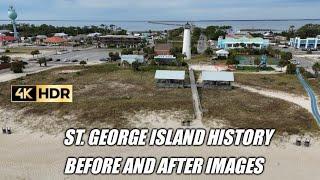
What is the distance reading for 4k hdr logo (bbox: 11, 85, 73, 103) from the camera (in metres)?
30.6

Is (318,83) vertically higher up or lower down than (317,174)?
higher up

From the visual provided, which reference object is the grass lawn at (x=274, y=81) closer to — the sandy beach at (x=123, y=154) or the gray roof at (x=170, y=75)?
the gray roof at (x=170, y=75)

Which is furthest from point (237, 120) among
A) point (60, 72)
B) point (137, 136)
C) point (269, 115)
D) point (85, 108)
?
point (60, 72)

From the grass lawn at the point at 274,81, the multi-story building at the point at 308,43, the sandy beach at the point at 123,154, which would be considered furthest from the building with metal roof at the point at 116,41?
the sandy beach at the point at 123,154

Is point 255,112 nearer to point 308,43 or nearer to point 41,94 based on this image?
point 41,94

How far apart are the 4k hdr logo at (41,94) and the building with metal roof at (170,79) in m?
8.82

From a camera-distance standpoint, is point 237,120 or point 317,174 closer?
point 317,174

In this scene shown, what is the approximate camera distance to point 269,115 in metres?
26.9

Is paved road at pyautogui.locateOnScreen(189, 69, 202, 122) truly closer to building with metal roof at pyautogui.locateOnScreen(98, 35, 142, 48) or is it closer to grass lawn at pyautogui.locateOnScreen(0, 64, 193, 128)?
grass lawn at pyautogui.locateOnScreen(0, 64, 193, 128)

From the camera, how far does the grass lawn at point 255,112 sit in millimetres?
24797

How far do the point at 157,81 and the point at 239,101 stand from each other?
30.5 feet

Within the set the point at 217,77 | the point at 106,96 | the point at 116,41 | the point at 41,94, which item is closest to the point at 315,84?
the point at 217,77

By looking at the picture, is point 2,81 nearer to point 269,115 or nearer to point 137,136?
point 137,136

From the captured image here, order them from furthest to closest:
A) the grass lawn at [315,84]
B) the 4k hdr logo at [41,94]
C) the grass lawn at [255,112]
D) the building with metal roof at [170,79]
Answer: the building with metal roof at [170,79] → the grass lawn at [315,84] → the 4k hdr logo at [41,94] → the grass lawn at [255,112]
